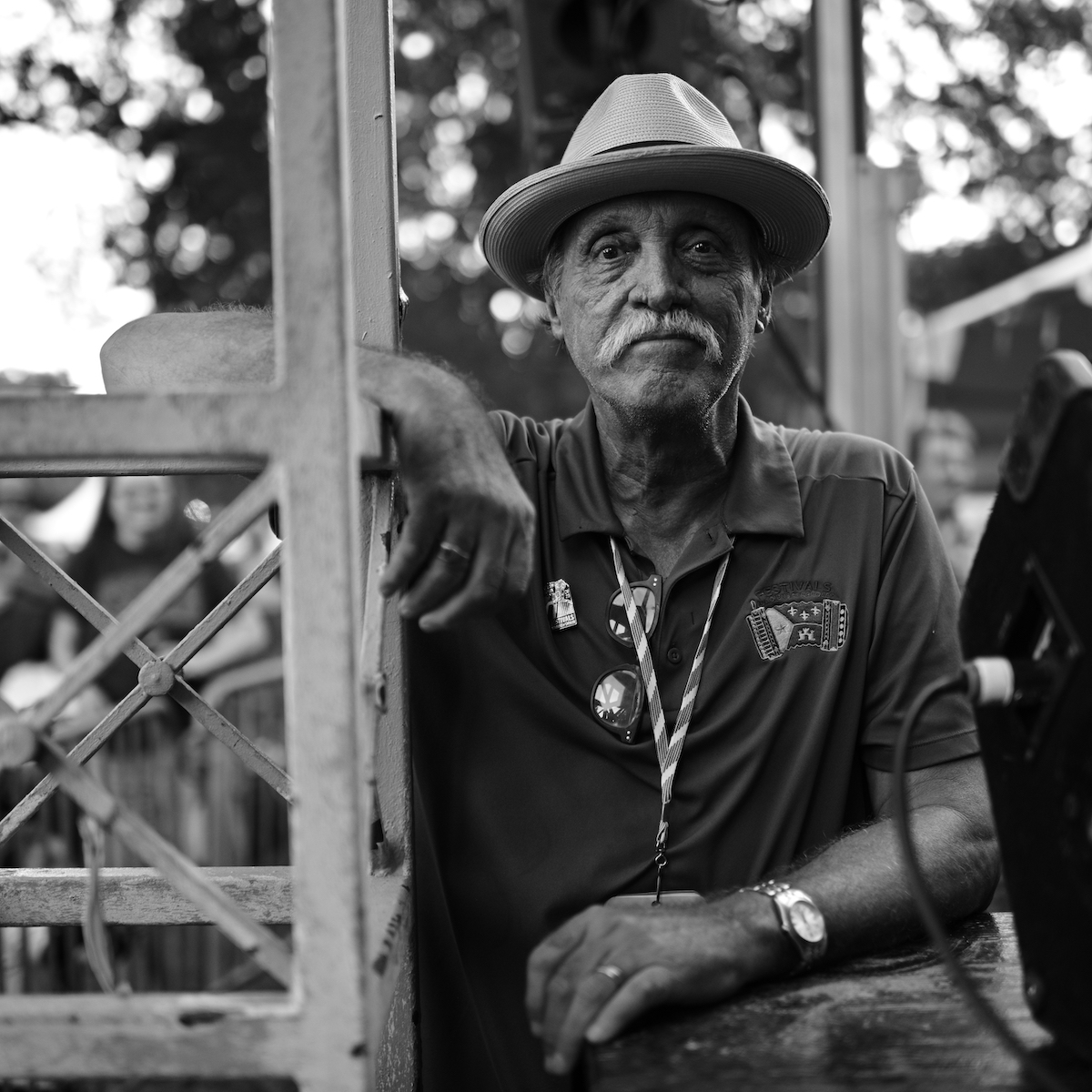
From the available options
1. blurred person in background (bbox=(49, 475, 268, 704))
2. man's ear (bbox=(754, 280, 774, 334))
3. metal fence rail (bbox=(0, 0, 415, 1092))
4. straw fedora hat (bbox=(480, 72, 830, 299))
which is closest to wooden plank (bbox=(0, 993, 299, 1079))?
metal fence rail (bbox=(0, 0, 415, 1092))

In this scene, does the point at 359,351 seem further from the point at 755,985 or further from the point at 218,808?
the point at 218,808

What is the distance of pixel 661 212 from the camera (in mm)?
2096

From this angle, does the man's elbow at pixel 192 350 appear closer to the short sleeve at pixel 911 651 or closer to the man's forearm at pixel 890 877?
the man's forearm at pixel 890 877

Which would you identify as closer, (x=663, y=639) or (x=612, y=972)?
(x=612, y=972)

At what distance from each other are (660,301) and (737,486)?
0.34 meters

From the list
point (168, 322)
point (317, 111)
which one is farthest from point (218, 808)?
point (317, 111)

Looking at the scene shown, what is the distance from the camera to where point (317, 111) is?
102 centimetres

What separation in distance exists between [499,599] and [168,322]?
2.05 ft

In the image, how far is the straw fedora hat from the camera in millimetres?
2029

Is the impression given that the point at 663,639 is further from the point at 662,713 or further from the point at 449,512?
the point at 449,512

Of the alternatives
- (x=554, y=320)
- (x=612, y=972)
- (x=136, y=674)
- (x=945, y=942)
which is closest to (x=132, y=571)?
(x=136, y=674)

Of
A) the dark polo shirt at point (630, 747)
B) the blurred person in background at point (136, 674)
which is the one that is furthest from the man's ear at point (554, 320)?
the blurred person in background at point (136, 674)

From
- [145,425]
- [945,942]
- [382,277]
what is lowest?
[945,942]

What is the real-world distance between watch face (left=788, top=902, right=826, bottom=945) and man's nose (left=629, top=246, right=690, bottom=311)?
3.28 feet
